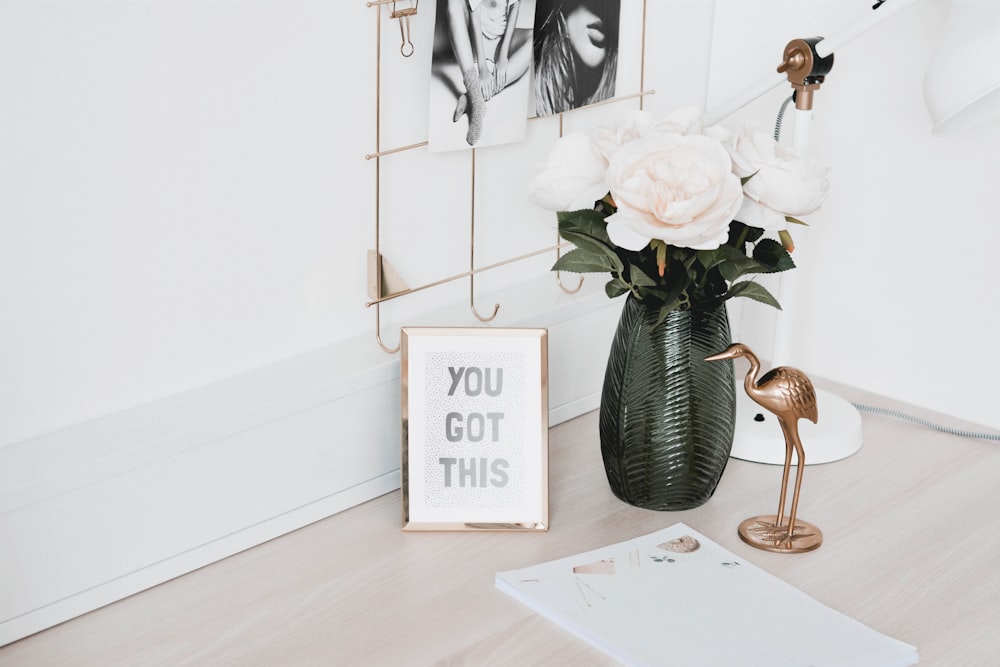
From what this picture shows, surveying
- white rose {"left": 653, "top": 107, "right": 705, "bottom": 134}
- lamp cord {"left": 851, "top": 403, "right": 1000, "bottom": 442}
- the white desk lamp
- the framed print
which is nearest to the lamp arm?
the white desk lamp

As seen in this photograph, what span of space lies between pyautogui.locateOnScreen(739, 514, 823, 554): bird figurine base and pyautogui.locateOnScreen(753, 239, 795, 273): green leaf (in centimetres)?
25

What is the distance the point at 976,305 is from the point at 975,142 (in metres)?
0.20

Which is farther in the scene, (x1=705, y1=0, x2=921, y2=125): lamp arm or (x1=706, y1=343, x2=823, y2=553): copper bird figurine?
(x1=705, y1=0, x2=921, y2=125): lamp arm

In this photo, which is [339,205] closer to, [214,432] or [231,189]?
[231,189]

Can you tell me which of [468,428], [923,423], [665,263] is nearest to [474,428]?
[468,428]

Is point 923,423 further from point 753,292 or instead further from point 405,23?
point 405,23

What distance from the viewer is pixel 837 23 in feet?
4.53

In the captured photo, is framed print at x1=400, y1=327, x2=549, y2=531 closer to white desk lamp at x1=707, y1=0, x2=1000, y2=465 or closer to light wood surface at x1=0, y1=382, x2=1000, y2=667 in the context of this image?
light wood surface at x1=0, y1=382, x2=1000, y2=667

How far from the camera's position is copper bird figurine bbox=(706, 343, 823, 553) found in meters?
1.00

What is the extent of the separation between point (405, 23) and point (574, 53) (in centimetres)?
24

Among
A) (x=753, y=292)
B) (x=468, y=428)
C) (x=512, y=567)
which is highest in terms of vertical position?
(x=753, y=292)

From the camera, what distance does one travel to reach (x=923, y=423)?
1.35m

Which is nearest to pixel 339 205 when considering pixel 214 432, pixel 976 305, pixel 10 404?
pixel 214 432

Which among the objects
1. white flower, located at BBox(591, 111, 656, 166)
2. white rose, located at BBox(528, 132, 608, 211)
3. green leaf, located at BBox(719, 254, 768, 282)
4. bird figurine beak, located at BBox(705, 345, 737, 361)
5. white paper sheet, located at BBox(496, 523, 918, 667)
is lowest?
white paper sheet, located at BBox(496, 523, 918, 667)
